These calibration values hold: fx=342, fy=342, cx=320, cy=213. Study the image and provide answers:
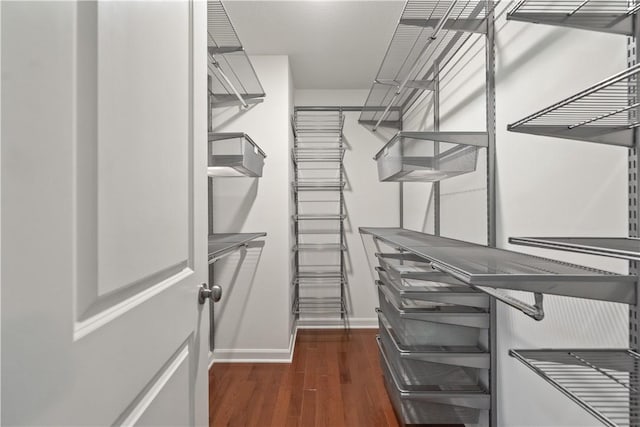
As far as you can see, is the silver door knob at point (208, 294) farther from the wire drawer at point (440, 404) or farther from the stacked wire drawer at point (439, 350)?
the wire drawer at point (440, 404)

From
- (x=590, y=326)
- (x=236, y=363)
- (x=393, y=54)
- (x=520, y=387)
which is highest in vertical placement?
(x=393, y=54)

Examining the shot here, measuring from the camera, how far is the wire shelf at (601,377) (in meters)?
0.81

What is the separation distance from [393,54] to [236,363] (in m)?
2.52

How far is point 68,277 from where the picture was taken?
0.42 metres

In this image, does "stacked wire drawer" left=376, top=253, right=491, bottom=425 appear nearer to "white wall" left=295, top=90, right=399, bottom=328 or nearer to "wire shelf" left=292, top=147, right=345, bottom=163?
"white wall" left=295, top=90, right=399, bottom=328

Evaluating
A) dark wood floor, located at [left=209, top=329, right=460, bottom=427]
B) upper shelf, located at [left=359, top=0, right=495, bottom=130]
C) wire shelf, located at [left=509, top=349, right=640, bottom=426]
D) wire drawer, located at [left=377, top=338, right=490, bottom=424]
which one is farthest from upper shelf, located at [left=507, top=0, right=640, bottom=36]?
dark wood floor, located at [left=209, top=329, right=460, bottom=427]

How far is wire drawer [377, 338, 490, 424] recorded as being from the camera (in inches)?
60.9

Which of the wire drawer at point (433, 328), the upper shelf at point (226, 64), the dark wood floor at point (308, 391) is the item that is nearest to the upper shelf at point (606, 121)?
the wire drawer at point (433, 328)

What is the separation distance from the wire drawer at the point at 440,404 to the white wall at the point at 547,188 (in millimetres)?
110

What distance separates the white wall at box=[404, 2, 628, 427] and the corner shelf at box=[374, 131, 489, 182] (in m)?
0.08

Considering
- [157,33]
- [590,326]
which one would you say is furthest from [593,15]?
[157,33]

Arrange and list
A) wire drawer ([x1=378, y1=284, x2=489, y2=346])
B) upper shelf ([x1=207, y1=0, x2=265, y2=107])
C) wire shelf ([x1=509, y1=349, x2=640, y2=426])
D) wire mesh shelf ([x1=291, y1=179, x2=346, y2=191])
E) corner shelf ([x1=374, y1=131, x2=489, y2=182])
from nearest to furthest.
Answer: wire shelf ([x1=509, y1=349, x2=640, y2=426]) → corner shelf ([x1=374, y1=131, x2=489, y2=182]) → wire drawer ([x1=378, y1=284, x2=489, y2=346]) → upper shelf ([x1=207, y1=0, x2=265, y2=107]) → wire mesh shelf ([x1=291, y1=179, x2=346, y2=191])

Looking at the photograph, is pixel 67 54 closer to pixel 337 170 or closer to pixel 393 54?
pixel 393 54

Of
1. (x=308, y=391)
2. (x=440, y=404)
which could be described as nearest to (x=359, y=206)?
(x=308, y=391)
